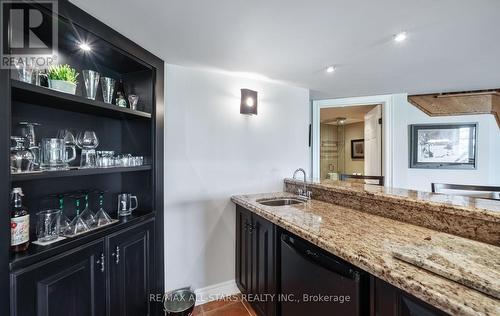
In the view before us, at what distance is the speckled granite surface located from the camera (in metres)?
1.08

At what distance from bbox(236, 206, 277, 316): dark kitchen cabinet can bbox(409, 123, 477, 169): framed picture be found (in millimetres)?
2407

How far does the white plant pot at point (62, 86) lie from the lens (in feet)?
3.98

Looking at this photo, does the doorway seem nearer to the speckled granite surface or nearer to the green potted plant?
the speckled granite surface

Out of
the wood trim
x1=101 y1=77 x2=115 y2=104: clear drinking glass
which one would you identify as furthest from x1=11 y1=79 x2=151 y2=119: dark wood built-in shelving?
the wood trim

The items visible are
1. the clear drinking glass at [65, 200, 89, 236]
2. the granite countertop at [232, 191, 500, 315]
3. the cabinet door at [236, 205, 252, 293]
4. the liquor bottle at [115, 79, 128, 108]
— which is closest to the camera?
the granite countertop at [232, 191, 500, 315]

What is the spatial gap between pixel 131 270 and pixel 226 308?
0.94 meters

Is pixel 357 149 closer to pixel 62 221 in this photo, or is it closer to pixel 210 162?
pixel 210 162

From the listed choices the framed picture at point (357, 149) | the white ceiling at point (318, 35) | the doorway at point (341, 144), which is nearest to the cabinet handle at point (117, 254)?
the white ceiling at point (318, 35)

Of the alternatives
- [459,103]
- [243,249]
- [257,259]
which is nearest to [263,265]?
[257,259]

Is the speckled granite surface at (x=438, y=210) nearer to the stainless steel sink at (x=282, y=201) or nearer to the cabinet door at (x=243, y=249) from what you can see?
the stainless steel sink at (x=282, y=201)

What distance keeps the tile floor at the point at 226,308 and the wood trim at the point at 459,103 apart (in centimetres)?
314

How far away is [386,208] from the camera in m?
1.50

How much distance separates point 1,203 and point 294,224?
1.36 meters

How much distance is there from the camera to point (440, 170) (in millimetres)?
2957
